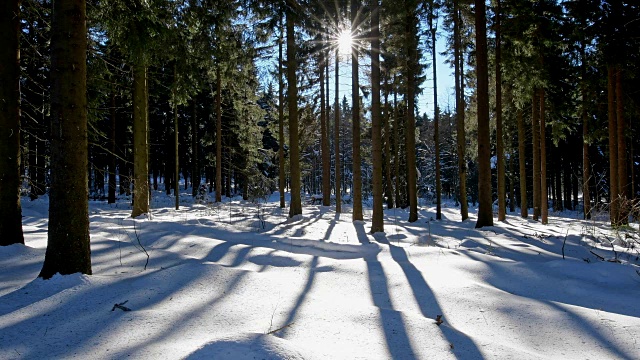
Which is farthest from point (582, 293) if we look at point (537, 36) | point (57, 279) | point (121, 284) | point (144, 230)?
point (537, 36)

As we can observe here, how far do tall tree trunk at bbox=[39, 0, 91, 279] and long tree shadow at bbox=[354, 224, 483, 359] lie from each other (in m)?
3.36

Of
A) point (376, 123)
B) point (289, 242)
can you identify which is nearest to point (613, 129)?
point (376, 123)

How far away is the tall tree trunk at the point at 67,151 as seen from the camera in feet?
12.3

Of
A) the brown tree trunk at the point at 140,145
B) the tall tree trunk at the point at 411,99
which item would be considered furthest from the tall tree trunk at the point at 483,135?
the brown tree trunk at the point at 140,145

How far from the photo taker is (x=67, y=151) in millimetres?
3777

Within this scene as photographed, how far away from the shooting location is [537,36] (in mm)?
13062

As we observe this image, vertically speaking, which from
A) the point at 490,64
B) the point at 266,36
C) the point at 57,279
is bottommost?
the point at 57,279

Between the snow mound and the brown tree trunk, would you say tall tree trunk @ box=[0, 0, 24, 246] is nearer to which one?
the snow mound

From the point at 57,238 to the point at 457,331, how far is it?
4.06 metres

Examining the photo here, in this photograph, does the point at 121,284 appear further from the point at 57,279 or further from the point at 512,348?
the point at 512,348

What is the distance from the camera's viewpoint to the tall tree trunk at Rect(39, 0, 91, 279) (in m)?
3.74

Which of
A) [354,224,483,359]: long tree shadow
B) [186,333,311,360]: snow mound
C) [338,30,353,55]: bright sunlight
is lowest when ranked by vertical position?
[354,224,483,359]: long tree shadow

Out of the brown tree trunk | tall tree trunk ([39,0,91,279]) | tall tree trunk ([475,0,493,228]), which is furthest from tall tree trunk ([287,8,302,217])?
tall tree trunk ([39,0,91,279])

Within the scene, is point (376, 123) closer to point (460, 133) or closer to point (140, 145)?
point (460, 133)
